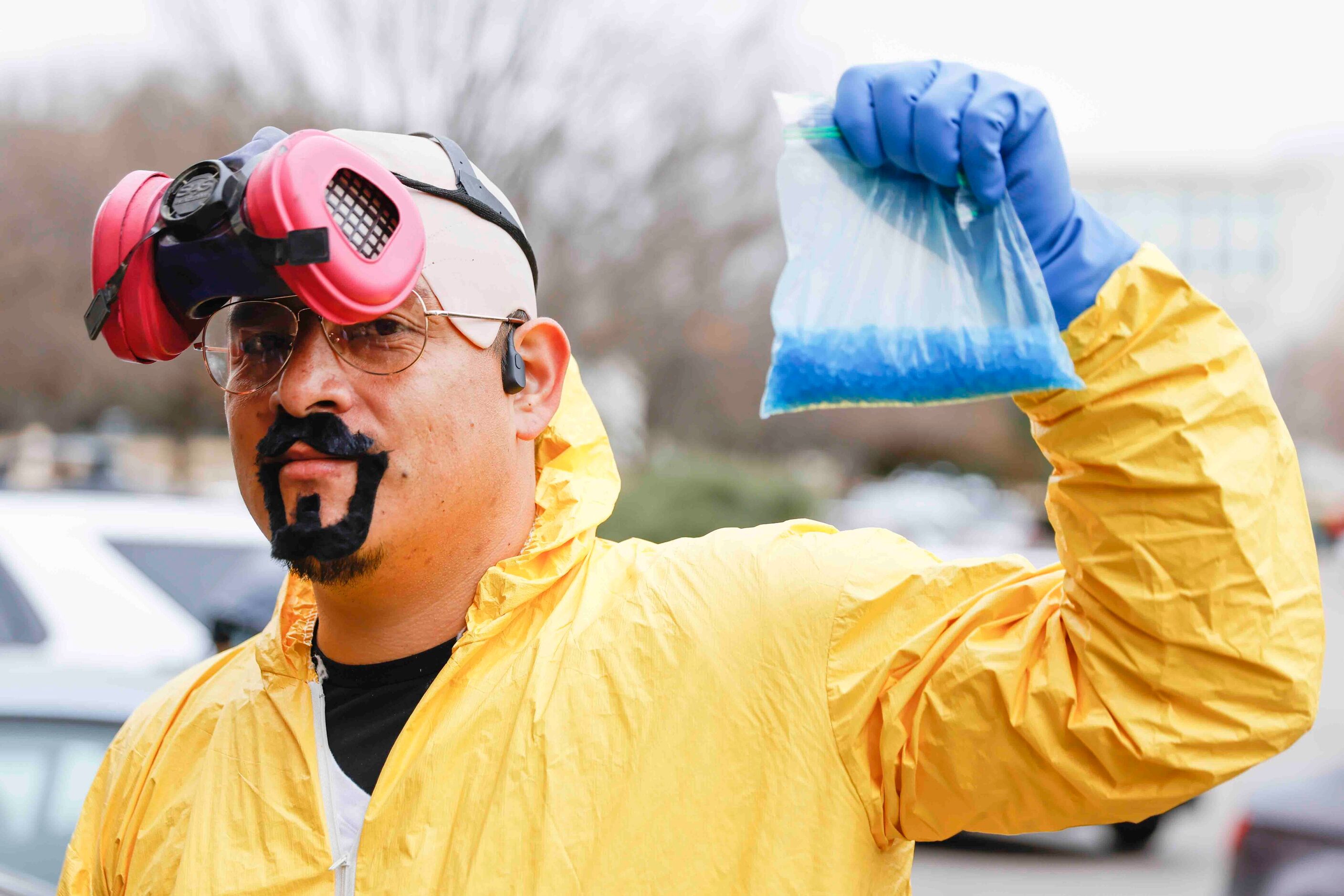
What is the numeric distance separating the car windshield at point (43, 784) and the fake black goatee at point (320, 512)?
4.27ft

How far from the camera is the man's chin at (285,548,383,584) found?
1675 mm

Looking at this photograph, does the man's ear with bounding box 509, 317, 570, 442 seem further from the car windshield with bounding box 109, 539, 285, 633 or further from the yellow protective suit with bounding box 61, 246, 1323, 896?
the car windshield with bounding box 109, 539, 285, 633

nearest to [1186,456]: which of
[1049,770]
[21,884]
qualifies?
[1049,770]

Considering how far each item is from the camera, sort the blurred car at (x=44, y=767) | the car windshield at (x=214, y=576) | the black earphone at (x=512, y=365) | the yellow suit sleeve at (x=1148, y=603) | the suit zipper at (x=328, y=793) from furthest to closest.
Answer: the car windshield at (x=214, y=576) < the blurred car at (x=44, y=767) < the black earphone at (x=512, y=365) < the suit zipper at (x=328, y=793) < the yellow suit sleeve at (x=1148, y=603)

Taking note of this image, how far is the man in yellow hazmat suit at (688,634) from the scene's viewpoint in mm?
1289

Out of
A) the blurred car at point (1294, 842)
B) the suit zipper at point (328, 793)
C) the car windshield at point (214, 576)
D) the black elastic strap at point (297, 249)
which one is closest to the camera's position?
the black elastic strap at point (297, 249)

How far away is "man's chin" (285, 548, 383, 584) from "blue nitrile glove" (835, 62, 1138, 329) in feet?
2.86

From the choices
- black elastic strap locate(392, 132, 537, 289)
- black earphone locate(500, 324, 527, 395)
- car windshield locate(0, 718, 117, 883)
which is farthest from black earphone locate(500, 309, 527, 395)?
car windshield locate(0, 718, 117, 883)

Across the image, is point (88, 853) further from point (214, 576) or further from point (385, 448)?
point (214, 576)

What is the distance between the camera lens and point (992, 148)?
1.27 metres

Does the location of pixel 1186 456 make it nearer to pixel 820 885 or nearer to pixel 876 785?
pixel 876 785

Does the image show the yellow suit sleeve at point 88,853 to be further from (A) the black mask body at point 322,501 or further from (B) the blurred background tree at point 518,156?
(B) the blurred background tree at point 518,156

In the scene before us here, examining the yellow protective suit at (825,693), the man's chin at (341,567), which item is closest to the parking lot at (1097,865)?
the yellow protective suit at (825,693)

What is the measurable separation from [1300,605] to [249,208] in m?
1.33
